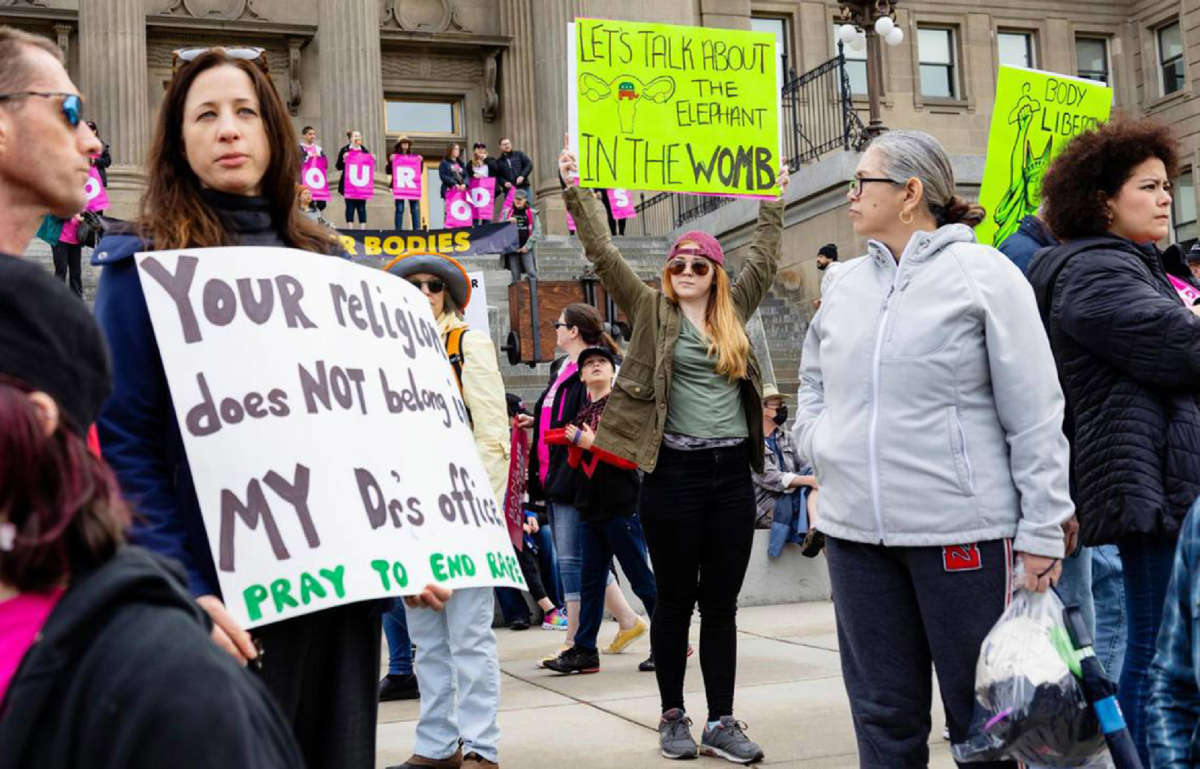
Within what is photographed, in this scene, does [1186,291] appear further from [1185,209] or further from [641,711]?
[1185,209]

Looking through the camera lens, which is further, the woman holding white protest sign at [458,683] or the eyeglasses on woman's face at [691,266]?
the eyeglasses on woman's face at [691,266]

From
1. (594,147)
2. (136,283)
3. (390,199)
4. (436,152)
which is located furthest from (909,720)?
(436,152)

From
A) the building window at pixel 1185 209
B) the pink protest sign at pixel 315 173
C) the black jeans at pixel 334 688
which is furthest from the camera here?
the building window at pixel 1185 209

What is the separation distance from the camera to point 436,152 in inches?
1205

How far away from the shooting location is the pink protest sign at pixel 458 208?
22688mm

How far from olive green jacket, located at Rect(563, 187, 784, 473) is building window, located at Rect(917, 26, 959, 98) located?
32630 millimetres

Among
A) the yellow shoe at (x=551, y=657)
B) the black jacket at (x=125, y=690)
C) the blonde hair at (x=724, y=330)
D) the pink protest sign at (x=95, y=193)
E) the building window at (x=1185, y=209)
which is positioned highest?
the building window at (x=1185, y=209)

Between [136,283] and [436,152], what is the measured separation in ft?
93.7

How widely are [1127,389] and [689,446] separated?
5.88 feet

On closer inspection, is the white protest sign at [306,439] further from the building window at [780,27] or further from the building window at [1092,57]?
the building window at [1092,57]

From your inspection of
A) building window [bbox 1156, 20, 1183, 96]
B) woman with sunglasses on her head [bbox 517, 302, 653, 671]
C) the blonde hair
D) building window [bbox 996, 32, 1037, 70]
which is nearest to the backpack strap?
the blonde hair

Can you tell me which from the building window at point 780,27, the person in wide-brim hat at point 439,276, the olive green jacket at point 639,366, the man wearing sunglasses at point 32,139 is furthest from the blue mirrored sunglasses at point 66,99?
the building window at point 780,27

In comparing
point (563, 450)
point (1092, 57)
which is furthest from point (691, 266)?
point (1092, 57)

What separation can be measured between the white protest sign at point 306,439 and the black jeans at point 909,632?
106cm
